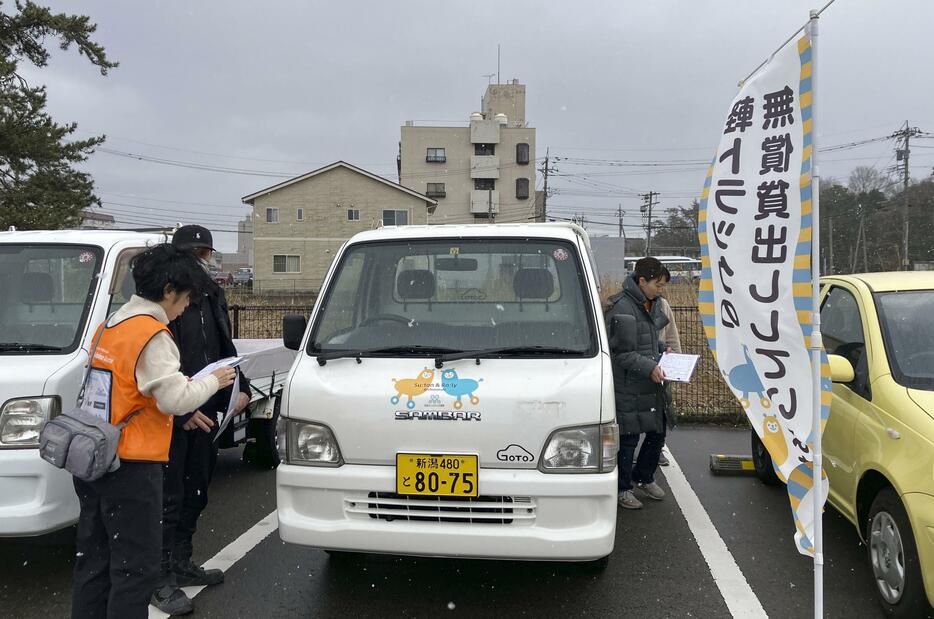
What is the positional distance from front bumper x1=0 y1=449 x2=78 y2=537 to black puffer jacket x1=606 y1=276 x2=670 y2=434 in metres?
3.36

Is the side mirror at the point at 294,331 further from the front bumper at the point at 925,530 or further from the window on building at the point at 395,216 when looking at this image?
the window on building at the point at 395,216

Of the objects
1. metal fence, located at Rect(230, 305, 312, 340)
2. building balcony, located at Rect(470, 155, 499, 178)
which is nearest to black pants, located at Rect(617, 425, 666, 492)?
metal fence, located at Rect(230, 305, 312, 340)

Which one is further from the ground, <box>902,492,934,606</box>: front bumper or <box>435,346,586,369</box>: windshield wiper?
<box>435,346,586,369</box>: windshield wiper

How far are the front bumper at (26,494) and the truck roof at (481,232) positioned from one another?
2.05 metres

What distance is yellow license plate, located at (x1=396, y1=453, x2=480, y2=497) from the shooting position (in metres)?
2.94

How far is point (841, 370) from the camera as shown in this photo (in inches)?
140

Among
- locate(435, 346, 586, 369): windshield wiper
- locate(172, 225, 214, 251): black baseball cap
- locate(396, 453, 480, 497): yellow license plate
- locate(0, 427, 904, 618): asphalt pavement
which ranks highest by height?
locate(172, 225, 214, 251): black baseball cap

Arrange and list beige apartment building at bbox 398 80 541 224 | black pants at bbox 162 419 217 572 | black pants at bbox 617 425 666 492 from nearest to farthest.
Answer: black pants at bbox 162 419 217 572 < black pants at bbox 617 425 666 492 < beige apartment building at bbox 398 80 541 224

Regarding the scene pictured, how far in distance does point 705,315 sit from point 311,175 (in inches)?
1680

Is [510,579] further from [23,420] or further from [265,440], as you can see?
[265,440]

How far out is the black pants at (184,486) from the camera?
322cm

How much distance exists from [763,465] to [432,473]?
11.6 feet

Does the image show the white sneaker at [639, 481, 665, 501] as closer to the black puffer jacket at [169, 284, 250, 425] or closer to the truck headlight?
the black puffer jacket at [169, 284, 250, 425]

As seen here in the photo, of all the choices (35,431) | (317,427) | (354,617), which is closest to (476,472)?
(317,427)
